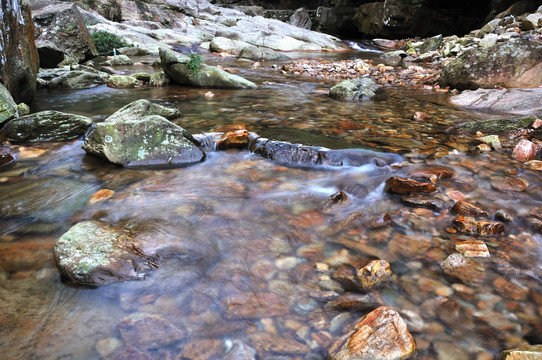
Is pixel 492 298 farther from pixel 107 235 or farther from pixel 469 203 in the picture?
pixel 107 235

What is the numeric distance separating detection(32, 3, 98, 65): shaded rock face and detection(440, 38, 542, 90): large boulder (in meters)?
12.8

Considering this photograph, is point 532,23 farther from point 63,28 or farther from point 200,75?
point 63,28

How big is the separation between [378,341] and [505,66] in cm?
777

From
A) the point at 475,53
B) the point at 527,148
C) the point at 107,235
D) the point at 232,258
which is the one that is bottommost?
the point at 232,258

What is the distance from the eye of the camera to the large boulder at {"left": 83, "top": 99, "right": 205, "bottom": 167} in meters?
3.60

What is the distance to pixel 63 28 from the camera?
11656mm

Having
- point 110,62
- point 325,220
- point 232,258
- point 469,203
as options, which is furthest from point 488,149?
point 110,62

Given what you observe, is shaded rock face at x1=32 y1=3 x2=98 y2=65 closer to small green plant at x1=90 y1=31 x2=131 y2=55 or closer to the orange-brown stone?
small green plant at x1=90 y1=31 x2=131 y2=55

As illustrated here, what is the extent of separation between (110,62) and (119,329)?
1389 cm

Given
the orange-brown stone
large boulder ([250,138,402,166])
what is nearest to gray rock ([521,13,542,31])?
large boulder ([250,138,402,166])

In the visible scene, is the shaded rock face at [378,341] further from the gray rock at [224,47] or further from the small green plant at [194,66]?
the gray rock at [224,47]

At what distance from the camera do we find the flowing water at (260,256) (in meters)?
1.57

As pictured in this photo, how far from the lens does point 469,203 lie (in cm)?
272

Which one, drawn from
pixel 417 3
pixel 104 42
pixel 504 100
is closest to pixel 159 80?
pixel 504 100
